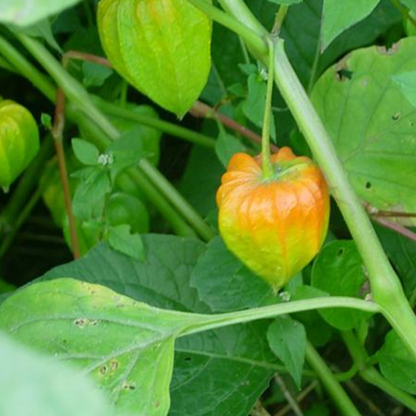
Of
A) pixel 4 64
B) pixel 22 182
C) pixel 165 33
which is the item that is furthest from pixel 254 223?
pixel 22 182

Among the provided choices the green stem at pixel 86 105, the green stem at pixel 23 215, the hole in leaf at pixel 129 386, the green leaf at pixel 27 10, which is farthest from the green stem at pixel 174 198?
the green leaf at pixel 27 10

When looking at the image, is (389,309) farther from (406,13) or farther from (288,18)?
(288,18)

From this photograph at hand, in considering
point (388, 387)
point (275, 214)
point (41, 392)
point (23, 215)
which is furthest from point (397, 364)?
point (41, 392)

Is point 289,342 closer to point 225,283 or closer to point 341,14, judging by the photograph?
point 225,283

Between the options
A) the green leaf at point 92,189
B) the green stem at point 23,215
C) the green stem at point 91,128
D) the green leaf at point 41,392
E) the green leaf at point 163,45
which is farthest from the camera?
the green stem at point 23,215

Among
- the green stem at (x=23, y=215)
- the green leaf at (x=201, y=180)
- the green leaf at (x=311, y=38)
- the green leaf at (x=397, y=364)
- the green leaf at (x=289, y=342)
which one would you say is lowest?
the green leaf at (x=397, y=364)

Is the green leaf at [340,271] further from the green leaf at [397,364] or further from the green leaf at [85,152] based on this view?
the green leaf at [85,152]
